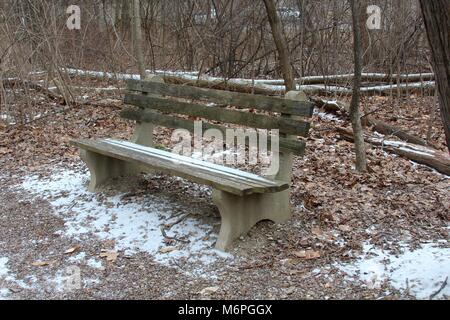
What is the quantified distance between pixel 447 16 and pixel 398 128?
13.8 ft

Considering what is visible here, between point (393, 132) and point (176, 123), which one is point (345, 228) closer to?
point (176, 123)

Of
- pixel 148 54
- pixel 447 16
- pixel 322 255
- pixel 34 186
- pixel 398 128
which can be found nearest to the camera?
pixel 447 16

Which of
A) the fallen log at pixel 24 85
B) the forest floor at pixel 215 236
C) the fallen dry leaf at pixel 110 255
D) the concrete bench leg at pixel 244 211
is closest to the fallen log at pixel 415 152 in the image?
the forest floor at pixel 215 236

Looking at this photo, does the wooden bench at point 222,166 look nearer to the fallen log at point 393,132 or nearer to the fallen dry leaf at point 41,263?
the fallen dry leaf at point 41,263

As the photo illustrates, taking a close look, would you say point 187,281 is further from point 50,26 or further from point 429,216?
Result: point 50,26

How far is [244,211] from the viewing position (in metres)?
3.84

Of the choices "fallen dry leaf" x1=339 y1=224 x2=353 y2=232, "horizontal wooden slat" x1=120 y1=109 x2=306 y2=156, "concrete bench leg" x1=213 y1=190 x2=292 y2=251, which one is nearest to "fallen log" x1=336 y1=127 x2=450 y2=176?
"fallen dry leaf" x1=339 y1=224 x2=353 y2=232

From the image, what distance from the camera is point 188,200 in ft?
15.0

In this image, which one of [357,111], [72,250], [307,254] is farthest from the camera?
[357,111]

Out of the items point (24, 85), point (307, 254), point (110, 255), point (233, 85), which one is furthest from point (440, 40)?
point (24, 85)

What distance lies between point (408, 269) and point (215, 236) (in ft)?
4.51

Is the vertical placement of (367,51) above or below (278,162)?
above

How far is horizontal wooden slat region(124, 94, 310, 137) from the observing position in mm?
3855
